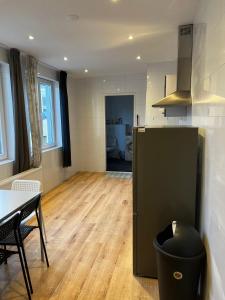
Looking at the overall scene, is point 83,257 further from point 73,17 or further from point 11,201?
point 73,17

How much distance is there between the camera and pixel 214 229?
4.56 feet

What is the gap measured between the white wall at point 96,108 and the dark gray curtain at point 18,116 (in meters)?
2.58

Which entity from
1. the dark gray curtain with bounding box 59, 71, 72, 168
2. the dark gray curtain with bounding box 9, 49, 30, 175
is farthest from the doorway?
the dark gray curtain with bounding box 9, 49, 30, 175

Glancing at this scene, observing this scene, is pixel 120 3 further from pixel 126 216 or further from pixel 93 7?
pixel 126 216

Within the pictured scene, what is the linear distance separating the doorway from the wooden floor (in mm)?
3246

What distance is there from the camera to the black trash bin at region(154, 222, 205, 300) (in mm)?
1539

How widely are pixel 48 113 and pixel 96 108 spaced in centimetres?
141

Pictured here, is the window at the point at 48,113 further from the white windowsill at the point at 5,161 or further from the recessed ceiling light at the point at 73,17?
the recessed ceiling light at the point at 73,17

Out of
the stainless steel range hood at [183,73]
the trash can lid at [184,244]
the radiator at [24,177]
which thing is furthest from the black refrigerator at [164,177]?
the radiator at [24,177]

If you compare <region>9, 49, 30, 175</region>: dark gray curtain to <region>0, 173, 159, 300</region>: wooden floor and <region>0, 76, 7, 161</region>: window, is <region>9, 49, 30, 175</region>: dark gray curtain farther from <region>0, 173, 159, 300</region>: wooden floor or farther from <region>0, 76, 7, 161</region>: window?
<region>0, 173, 159, 300</region>: wooden floor

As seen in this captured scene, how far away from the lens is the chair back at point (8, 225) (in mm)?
1688

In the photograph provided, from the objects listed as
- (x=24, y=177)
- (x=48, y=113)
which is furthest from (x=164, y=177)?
(x=48, y=113)

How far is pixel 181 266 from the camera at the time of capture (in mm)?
1534

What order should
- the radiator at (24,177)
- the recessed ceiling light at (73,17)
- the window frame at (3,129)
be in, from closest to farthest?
the recessed ceiling light at (73,17) → the radiator at (24,177) → the window frame at (3,129)
